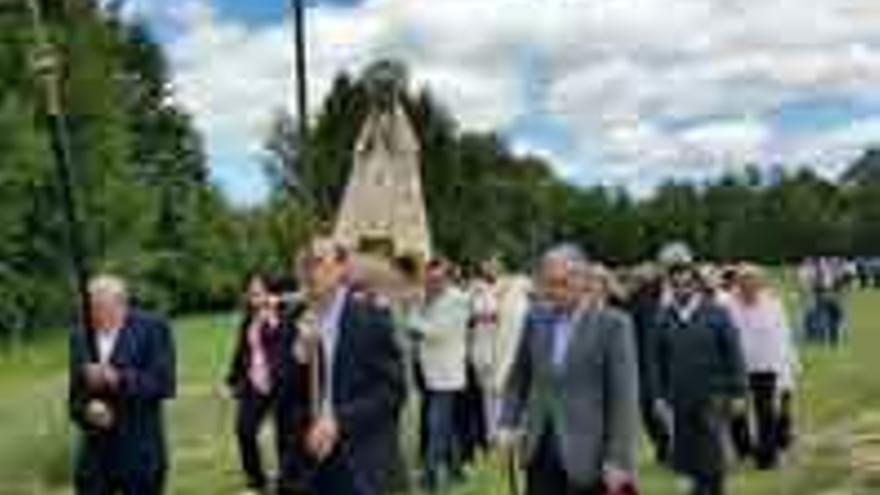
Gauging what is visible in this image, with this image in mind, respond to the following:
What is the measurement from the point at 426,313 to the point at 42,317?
6638 centimetres

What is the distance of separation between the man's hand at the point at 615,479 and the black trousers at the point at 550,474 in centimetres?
10

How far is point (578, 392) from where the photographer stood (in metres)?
12.7

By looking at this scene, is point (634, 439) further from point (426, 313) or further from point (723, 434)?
point (426, 313)

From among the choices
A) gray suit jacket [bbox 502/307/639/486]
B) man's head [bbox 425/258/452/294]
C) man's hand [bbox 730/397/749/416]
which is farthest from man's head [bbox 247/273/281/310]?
gray suit jacket [bbox 502/307/639/486]

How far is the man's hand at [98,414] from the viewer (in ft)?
45.5

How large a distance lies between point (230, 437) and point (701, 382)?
1198cm

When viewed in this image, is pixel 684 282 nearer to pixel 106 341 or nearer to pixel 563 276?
pixel 106 341

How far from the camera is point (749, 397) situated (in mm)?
22891

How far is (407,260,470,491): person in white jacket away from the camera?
72.0ft

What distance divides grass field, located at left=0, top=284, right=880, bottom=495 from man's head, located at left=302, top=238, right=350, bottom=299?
856 cm

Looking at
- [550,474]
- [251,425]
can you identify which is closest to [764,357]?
[251,425]

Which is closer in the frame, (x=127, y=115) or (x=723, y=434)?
(x=723, y=434)

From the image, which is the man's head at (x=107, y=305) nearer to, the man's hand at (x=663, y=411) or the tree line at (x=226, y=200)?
the tree line at (x=226, y=200)

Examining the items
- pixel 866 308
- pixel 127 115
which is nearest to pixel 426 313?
pixel 866 308
